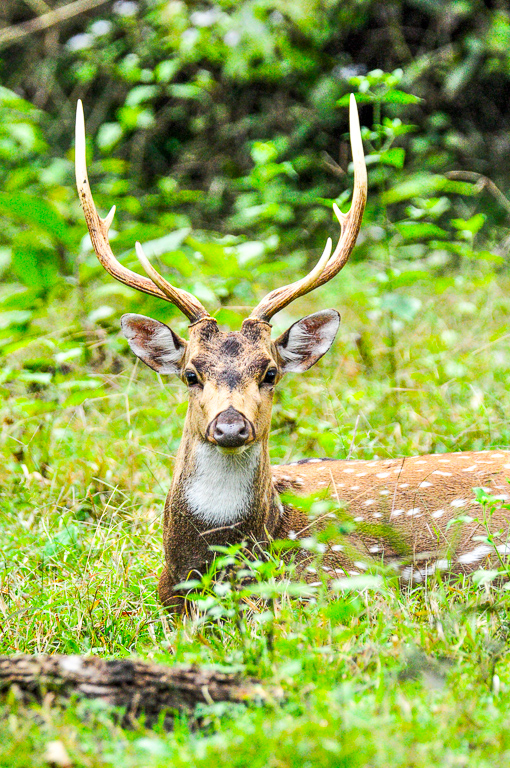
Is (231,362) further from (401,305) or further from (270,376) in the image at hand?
(401,305)

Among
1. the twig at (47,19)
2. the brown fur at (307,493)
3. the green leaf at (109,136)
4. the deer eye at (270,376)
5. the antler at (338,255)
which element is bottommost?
the brown fur at (307,493)

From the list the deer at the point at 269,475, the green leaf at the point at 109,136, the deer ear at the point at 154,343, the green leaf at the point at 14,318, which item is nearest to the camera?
the deer at the point at 269,475

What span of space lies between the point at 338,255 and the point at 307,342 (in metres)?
0.38

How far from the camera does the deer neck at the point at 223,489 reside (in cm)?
314

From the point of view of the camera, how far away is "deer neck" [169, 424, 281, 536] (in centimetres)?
314

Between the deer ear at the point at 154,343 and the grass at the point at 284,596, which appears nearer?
the grass at the point at 284,596

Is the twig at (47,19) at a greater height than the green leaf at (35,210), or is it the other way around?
the twig at (47,19)

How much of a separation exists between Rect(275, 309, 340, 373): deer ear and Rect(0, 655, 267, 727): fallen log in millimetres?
1697

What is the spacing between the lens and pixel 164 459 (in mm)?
4273

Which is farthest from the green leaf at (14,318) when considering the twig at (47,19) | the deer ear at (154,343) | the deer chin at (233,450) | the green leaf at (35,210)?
the twig at (47,19)

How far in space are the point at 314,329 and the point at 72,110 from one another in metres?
6.71

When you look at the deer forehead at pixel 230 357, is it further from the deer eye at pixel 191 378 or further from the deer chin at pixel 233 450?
the deer chin at pixel 233 450

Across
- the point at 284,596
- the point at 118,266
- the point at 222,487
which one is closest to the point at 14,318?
the point at 118,266

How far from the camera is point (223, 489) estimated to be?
124 inches
